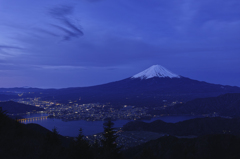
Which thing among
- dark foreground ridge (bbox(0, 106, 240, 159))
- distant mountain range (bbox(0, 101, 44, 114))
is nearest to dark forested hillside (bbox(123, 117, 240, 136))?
dark foreground ridge (bbox(0, 106, 240, 159))

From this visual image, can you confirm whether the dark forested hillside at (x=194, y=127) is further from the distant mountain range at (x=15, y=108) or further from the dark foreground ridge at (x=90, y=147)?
the distant mountain range at (x=15, y=108)

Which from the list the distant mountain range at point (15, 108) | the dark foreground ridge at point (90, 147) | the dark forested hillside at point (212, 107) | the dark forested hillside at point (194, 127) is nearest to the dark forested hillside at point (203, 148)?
the dark foreground ridge at point (90, 147)

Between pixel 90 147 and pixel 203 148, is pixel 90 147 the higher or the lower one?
the higher one

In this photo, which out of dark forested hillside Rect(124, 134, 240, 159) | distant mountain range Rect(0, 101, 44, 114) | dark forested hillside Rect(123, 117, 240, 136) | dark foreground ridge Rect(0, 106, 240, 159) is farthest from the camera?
distant mountain range Rect(0, 101, 44, 114)

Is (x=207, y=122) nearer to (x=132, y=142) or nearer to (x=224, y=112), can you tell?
(x=132, y=142)

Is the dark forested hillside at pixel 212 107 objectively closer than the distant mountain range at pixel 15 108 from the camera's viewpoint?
No

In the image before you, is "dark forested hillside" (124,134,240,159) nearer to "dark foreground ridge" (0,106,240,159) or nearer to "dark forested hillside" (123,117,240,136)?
"dark foreground ridge" (0,106,240,159)

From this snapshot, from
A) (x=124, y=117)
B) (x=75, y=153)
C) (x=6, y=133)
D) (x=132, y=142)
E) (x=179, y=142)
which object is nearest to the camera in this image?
(x=75, y=153)

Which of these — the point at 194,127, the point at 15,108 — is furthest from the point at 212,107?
the point at 15,108

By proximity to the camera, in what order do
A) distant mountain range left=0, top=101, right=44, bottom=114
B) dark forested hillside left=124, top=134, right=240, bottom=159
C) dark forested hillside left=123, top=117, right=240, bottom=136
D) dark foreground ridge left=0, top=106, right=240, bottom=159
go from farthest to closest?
distant mountain range left=0, top=101, right=44, bottom=114 < dark forested hillside left=123, top=117, right=240, bottom=136 < dark forested hillside left=124, top=134, right=240, bottom=159 < dark foreground ridge left=0, top=106, right=240, bottom=159

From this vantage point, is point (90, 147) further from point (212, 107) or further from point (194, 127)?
point (212, 107)

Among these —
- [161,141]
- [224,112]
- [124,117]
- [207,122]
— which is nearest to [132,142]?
[161,141]
